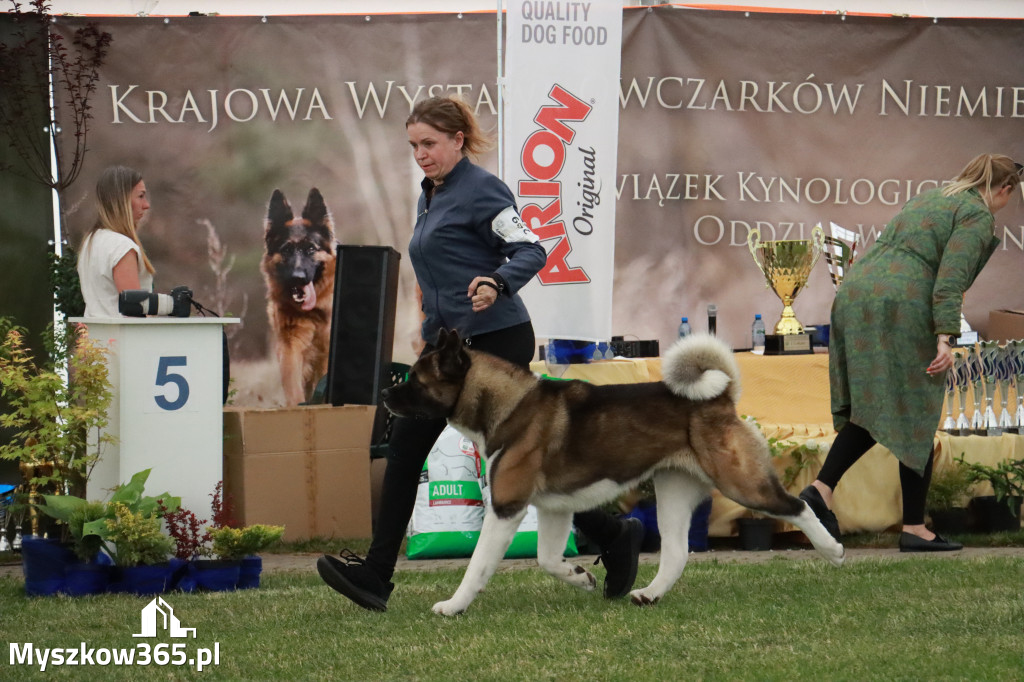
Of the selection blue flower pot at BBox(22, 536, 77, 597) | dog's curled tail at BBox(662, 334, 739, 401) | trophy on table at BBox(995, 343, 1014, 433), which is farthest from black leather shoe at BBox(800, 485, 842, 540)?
blue flower pot at BBox(22, 536, 77, 597)

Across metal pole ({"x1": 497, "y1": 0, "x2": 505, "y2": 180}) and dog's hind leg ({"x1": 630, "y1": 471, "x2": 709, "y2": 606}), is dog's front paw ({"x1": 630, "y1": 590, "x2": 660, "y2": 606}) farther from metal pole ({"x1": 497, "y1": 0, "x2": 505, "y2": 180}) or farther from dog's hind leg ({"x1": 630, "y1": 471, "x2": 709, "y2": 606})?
metal pole ({"x1": 497, "y1": 0, "x2": 505, "y2": 180})

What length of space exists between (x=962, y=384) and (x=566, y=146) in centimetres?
251

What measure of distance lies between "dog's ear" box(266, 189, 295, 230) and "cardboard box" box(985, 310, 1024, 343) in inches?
190

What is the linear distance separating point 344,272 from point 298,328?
126 centimetres

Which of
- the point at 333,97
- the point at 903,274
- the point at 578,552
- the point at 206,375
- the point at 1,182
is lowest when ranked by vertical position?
the point at 578,552

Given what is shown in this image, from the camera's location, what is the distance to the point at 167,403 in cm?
526

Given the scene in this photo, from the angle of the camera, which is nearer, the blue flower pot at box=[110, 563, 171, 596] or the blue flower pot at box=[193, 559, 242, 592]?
the blue flower pot at box=[110, 563, 171, 596]

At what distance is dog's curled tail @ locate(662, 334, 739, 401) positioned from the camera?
13.6 ft

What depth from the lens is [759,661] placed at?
3408mm

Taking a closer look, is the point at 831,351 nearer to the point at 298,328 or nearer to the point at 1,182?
the point at 298,328

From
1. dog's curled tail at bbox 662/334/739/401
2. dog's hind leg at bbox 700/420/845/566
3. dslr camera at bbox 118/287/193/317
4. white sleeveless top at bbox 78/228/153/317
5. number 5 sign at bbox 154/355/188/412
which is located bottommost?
dog's hind leg at bbox 700/420/845/566

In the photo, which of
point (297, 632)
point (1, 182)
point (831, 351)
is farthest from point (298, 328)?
point (297, 632)

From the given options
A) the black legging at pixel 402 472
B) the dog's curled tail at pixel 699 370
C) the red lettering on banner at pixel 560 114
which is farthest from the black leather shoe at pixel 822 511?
the red lettering on banner at pixel 560 114

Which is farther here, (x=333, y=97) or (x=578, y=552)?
(x=333, y=97)
